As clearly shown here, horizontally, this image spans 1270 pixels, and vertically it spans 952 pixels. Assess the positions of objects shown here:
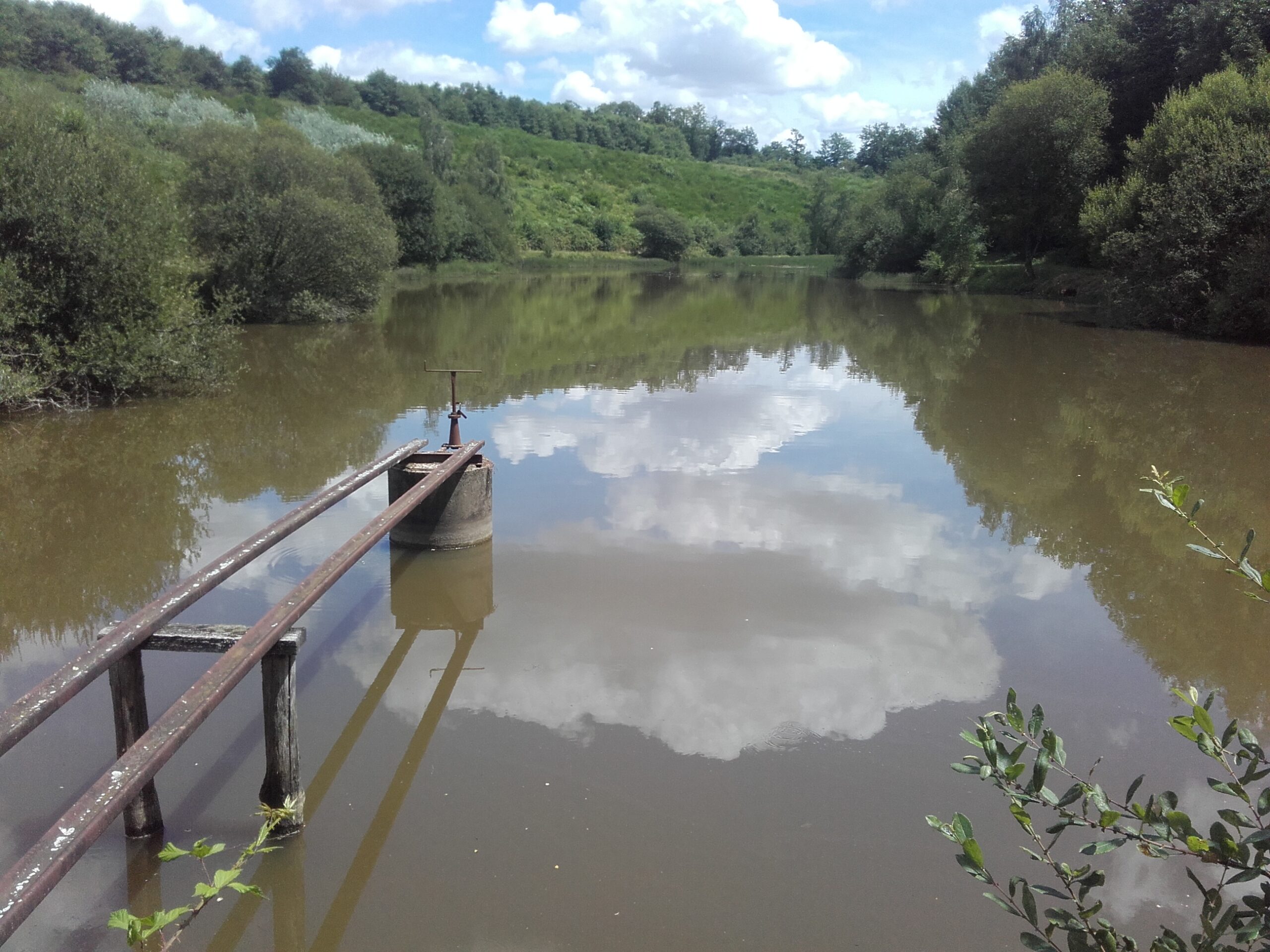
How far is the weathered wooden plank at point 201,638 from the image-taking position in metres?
4.00

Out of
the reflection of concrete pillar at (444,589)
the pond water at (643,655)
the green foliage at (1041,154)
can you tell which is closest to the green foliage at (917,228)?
the green foliage at (1041,154)

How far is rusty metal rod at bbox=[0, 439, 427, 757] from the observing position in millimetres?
3150

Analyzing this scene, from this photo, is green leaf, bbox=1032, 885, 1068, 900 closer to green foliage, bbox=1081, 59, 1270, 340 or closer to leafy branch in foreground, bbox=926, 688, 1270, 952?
leafy branch in foreground, bbox=926, 688, 1270, 952

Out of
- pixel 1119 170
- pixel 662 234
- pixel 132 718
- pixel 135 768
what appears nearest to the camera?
pixel 135 768

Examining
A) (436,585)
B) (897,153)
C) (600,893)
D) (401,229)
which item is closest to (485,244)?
(401,229)

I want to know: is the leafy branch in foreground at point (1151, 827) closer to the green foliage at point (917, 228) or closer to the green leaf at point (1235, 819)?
the green leaf at point (1235, 819)

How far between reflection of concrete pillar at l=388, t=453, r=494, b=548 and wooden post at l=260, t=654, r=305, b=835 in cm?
333

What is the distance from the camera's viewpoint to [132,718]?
3.92m

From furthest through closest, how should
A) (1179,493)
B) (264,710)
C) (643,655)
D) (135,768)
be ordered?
1. (643,655)
2. (264,710)
3. (135,768)
4. (1179,493)

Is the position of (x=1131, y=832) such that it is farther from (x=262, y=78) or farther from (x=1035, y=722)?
(x=262, y=78)

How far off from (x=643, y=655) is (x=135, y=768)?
3290 mm

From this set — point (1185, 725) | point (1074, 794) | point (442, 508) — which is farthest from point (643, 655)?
point (1185, 725)

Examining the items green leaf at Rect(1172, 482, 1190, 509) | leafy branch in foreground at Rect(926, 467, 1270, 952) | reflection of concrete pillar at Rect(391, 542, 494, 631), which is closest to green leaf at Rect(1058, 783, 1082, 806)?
leafy branch in foreground at Rect(926, 467, 1270, 952)

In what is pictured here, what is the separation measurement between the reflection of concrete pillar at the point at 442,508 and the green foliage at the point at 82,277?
282 inches
